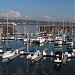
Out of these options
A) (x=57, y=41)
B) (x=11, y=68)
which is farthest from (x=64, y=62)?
(x=57, y=41)

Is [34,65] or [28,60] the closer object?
[34,65]

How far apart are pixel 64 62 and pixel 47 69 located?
2602 millimetres

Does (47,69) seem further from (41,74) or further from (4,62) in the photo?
(4,62)

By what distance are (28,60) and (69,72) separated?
5.96 meters

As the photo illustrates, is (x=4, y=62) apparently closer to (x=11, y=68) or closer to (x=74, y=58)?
(x=11, y=68)

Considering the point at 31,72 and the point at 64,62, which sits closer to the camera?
the point at 31,72

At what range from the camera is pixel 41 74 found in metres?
21.3

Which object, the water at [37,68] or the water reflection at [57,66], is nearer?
the water at [37,68]

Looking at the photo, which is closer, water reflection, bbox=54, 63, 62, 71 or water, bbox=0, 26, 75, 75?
water, bbox=0, 26, 75, 75

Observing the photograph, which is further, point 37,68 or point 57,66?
point 57,66

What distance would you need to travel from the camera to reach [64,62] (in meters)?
25.0

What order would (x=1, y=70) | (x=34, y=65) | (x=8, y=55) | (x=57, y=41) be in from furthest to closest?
(x=57, y=41), (x=8, y=55), (x=34, y=65), (x=1, y=70)

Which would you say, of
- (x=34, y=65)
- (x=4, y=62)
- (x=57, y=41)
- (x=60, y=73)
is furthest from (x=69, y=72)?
(x=57, y=41)

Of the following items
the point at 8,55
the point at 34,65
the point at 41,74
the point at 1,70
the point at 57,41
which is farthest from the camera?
the point at 57,41
